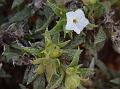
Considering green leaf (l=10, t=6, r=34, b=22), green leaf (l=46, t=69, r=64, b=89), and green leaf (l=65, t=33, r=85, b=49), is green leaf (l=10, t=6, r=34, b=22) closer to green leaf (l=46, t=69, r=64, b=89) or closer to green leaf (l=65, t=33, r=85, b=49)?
green leaf (l=65, t=33, r=85, b=49)

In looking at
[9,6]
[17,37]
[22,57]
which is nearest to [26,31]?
[17,37]

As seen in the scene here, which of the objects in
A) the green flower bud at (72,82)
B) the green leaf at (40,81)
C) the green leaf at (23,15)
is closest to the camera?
the green flower bud at (72,82)

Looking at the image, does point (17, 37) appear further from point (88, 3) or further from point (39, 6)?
point (88, 3)

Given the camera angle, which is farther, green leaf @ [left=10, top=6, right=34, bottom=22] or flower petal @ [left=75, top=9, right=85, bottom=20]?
green leaf @ [left=10, top=6, right=34, bottom=22]

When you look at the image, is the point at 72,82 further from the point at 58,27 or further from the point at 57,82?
the point at 58,27

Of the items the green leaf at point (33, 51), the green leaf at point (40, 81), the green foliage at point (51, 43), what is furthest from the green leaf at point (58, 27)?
the green leaf at point (40, 81)

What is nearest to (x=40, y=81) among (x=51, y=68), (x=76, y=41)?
(x=51, y=68)

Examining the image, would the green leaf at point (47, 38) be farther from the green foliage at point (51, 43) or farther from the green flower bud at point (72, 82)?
the green flower bud at point (72, 82)

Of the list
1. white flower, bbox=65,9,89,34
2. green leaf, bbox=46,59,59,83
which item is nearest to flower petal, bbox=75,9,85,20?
white flower, bbox=65,9,89,34
